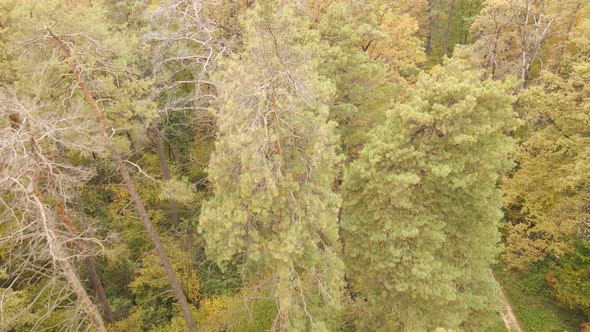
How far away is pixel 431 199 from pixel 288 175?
→ 5351mm

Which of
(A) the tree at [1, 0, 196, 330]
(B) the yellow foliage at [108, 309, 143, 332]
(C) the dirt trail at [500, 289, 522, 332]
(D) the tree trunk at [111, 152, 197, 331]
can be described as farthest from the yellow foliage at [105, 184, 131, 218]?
(C) the dirt trail at [500, 289, 522, 332]

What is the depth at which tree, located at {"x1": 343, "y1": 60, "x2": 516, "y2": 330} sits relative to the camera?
33.2 feet

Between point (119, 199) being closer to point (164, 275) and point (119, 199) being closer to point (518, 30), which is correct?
point (164, 275)

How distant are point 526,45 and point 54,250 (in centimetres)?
2216

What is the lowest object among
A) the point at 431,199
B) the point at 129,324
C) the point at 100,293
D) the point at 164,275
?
the point at 129,324

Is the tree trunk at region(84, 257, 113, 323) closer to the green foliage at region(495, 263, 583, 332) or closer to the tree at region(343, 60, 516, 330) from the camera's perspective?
the tree at region(343, 60, 516, 330)

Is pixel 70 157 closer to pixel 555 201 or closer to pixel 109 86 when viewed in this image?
pixel 109 86

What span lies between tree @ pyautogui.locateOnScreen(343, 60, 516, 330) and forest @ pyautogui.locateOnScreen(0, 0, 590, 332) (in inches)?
2.4

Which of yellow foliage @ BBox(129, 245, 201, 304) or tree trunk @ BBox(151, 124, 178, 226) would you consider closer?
yellow foliage @ BBox(129, 245, 201, 304)

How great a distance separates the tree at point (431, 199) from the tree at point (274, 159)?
8.97ft

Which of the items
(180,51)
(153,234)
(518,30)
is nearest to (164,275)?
(153,234)

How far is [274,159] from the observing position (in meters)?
7.59

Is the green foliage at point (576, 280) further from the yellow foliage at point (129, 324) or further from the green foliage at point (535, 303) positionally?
the yellow foliage at point (129, 324)

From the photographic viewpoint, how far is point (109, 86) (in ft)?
34.0
